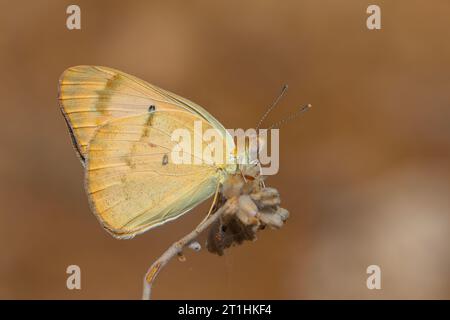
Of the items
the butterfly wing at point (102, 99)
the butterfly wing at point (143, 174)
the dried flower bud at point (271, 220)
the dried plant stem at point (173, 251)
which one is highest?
the butterfly wing at point (102, 99)

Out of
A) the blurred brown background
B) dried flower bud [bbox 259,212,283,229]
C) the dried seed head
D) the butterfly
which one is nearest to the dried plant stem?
the dried seed head

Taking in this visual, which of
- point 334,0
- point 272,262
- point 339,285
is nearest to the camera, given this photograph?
point 339,285

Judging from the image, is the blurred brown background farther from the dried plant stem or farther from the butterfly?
the dried plant stem

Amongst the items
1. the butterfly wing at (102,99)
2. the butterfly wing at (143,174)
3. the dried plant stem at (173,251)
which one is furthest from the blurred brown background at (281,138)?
the dried plant stem at (173,251)

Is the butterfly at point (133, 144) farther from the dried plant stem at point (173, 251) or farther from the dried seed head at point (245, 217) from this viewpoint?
the dried plant stem at point (173, 251)

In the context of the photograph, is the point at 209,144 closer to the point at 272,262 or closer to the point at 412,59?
the point at 272,262

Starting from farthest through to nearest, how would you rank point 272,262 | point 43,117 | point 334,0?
point 334,0, point 43,117, point 272,262

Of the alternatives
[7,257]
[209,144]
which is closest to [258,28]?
[7,257]

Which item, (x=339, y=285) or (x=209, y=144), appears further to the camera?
(x=339, y=285)
